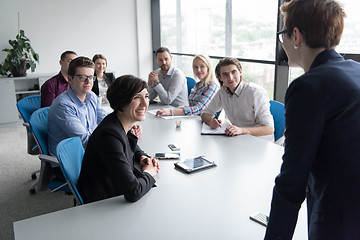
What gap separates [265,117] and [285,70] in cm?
154

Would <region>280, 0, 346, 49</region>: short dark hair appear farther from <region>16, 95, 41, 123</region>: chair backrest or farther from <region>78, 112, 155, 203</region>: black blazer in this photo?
<region>16, 95, 41, 123</region>: chair backrest

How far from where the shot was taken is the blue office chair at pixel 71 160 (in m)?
1.64

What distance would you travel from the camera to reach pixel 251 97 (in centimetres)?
272

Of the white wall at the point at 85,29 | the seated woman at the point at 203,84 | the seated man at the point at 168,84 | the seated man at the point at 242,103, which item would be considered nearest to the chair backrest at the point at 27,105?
the seated man at the point at 168,84

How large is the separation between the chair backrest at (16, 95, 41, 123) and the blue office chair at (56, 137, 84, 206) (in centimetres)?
154

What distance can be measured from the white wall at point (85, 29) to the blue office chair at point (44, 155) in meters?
4.31

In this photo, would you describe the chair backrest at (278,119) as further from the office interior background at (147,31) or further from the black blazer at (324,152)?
the black blazer at (324,152)

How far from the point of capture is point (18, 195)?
10.7 feet

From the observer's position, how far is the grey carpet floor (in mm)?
2871

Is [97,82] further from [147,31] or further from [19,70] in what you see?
[147,31]

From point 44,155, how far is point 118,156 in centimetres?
103

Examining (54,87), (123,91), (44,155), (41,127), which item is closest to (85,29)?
(54,87)

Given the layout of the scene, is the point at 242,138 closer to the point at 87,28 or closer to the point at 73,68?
the point at 73,68

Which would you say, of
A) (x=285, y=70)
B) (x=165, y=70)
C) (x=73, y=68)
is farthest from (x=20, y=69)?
(x=285, y=70)
